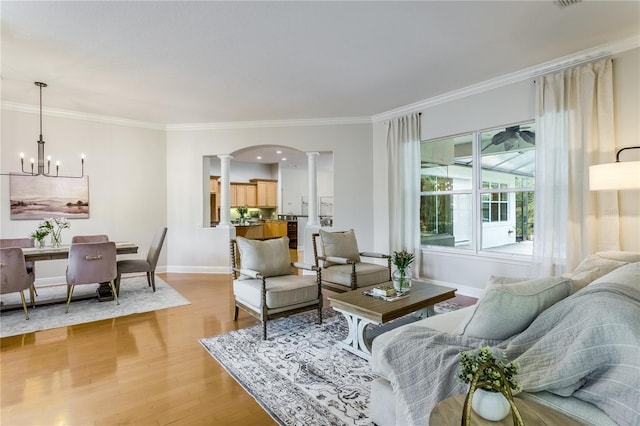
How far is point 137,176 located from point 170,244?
1439 mm

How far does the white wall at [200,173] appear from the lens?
602 centimetres

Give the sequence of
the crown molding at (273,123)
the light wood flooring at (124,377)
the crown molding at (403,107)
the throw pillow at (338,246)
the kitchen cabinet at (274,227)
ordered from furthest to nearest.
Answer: the kitchen cabinet at (274,227) → the crown molding at (273,123) → the throw pillow at (338,246) → the crown molding at (403,107) → the light wood flooring at (124,377)

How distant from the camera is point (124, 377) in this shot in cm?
247

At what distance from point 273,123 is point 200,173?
5.74 feet

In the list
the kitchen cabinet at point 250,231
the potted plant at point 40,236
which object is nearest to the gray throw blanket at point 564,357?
the potted plant at point 40,236

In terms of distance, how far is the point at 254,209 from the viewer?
440 inches

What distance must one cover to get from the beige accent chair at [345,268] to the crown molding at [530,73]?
239 centimetres

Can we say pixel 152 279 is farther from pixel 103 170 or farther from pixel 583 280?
pixel 583 280

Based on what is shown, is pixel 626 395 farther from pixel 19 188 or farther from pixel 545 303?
pixel 19 188

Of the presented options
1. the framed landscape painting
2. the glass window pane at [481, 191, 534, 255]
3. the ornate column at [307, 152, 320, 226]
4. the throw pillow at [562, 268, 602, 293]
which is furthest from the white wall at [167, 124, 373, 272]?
the throw pillow at [562, 268, 602, 293]

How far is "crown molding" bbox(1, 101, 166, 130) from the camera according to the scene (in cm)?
498

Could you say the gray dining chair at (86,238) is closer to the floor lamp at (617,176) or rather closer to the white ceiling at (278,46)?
the white ceiling at (278,46)

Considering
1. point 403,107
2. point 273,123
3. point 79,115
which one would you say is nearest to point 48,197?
point 79,115

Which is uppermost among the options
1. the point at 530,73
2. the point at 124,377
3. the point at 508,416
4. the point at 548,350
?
the point at 530,73
